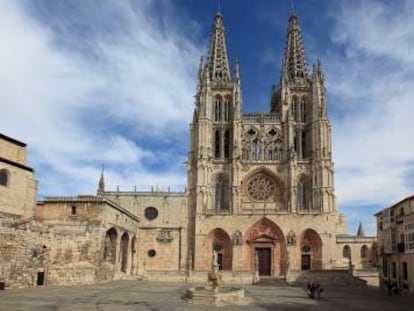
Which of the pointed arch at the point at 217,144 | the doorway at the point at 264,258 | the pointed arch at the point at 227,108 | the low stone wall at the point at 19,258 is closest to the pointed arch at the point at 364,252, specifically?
the doorway at the point at 264,258

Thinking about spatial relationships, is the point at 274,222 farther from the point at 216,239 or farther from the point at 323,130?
the point at 323,130

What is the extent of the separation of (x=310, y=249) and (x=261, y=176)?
28.7ft

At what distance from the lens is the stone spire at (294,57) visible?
158 ft

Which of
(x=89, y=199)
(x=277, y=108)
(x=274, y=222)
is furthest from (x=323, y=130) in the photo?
(x=89, y=199)

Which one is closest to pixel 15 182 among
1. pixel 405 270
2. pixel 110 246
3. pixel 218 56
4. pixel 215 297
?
pixel 110 246

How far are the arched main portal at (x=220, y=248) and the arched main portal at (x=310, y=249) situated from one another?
6.89 metres

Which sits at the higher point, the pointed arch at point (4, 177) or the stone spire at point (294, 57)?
the stone spire at point (294, 57)

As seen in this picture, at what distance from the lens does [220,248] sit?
42.1m

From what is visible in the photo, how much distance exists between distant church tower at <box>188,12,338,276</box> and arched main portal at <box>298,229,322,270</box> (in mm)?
94

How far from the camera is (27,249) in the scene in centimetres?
2344

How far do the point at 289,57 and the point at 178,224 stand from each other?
75.6 ft

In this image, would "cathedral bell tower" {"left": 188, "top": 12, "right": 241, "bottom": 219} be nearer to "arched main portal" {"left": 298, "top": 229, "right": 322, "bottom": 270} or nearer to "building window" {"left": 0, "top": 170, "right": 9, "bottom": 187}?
"arched main portal" {"left": 298, "top": 229, "right": 322, "bottom": 270}

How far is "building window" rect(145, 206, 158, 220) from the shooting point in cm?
4466

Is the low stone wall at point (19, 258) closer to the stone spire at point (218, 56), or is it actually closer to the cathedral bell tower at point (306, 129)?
the cathedral bell tower at point (306, 129)
